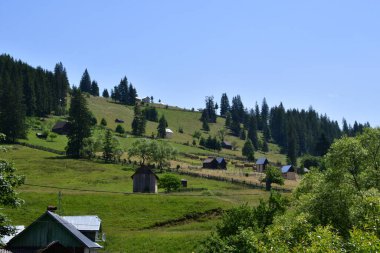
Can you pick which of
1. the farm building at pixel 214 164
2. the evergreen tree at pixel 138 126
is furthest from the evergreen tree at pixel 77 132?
the evergreen tree at pixel 138 126

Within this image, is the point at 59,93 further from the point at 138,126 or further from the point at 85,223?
the point at 85,223

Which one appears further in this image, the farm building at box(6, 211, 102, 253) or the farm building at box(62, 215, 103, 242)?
the farm building at box(62, 215, 103, 242)

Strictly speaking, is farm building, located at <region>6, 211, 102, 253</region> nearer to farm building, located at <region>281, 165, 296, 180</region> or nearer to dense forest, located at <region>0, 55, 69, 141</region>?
dense forest, located at <region>0, 55, 69, 141</region>

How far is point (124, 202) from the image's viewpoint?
70.0 metres

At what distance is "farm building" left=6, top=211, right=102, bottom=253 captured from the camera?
36.6 metres

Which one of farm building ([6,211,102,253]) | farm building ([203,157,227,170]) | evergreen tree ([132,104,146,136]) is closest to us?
farm building ([6,211,102,253])

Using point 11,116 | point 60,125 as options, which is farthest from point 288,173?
point 11,116

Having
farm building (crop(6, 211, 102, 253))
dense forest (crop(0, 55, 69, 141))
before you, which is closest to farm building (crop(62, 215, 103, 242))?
farm building (crop(6, 211, 102, 253))

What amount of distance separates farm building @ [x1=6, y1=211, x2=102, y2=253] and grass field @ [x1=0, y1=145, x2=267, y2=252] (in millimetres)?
11184

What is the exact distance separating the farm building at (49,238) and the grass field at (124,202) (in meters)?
11.2

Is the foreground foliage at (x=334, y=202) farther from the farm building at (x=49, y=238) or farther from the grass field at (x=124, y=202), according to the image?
the farm building at (x=49, y=238)

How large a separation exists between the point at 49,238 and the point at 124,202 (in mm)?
33021

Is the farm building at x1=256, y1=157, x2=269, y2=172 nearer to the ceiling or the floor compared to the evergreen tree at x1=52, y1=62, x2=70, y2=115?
nearer to the floor

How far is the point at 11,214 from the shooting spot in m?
61.3
